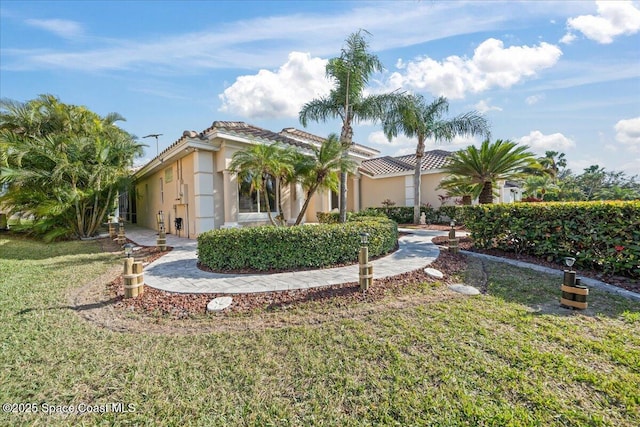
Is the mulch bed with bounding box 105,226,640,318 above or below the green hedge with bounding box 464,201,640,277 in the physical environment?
below

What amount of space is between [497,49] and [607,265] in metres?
6.39

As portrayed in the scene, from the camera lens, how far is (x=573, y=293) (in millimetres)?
4680

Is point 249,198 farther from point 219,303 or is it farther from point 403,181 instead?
point 403,181

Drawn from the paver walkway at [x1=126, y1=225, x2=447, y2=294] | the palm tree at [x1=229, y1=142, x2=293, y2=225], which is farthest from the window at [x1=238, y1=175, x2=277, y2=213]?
the paver walkway at [x1=126, y1=225, x2=447, y2=294]

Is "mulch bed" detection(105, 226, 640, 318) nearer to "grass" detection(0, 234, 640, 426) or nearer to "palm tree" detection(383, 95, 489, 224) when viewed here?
"grass" detection(0, 234, 640, 426)

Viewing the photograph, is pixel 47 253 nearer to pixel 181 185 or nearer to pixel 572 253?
pixel 181 185

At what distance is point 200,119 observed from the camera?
1547cm

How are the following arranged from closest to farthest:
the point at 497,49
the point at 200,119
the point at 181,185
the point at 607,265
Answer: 1. the point at 607,265
2. the point at 497,49
3. the point at 181,185
4. the point at 200,119

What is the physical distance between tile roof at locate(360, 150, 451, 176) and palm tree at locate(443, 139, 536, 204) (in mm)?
5648

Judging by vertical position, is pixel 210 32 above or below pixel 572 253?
above

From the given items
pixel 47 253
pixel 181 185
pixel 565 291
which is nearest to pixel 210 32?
pixel 181 185

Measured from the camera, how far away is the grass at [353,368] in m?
2.57

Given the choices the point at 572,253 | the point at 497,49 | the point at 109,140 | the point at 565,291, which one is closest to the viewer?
the point at 565,291

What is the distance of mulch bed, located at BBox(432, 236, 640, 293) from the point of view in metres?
5.80
